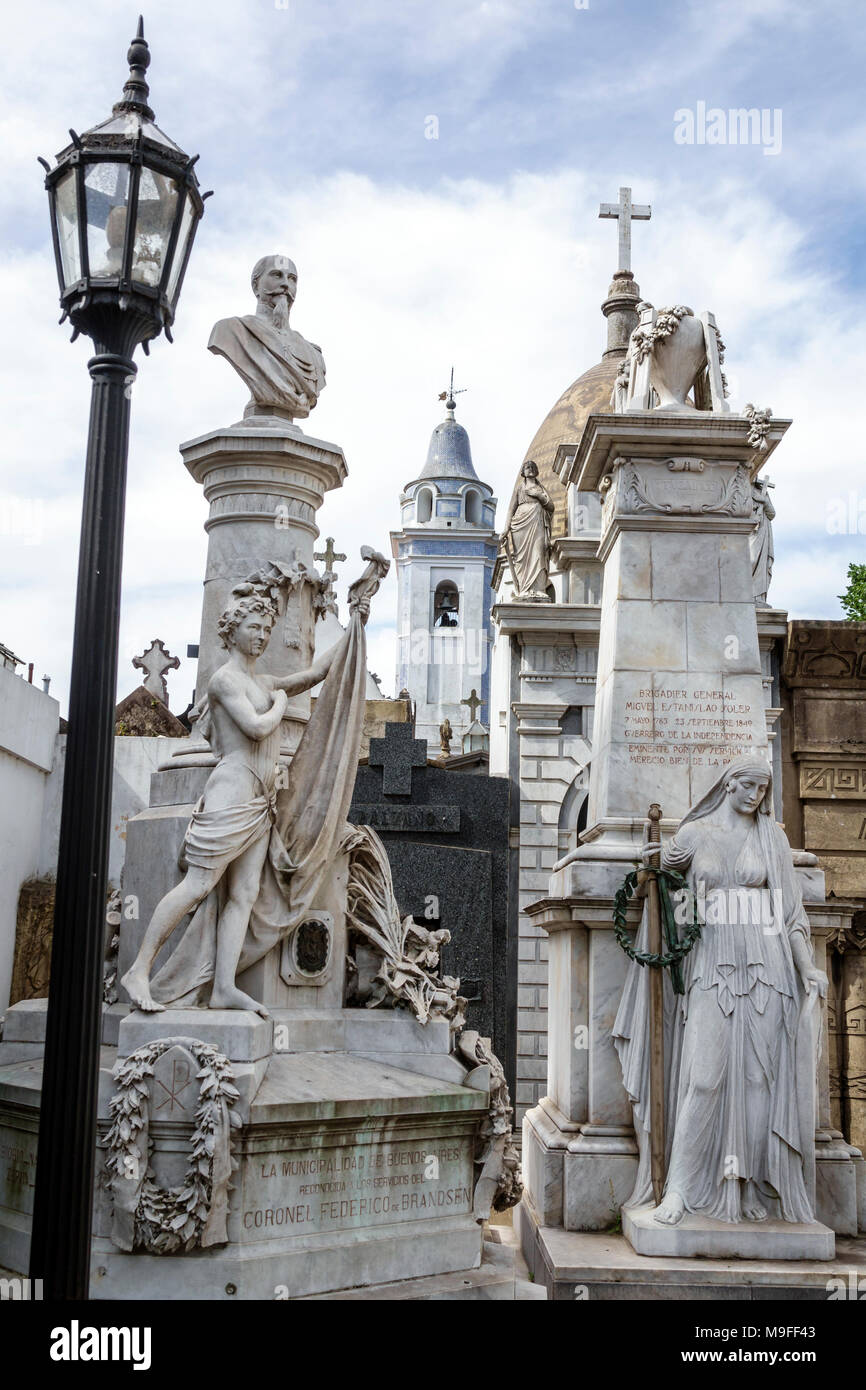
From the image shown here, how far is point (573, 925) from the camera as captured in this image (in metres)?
7.71

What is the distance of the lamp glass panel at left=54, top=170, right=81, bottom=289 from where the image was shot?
14.0 ft

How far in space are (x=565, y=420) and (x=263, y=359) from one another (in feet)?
60.3

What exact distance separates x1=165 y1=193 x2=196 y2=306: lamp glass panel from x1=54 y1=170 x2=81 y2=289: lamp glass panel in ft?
1.03

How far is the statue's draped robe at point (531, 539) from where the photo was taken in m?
16.9

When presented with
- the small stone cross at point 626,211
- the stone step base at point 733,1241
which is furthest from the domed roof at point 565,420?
the stone step base at point 733,1241

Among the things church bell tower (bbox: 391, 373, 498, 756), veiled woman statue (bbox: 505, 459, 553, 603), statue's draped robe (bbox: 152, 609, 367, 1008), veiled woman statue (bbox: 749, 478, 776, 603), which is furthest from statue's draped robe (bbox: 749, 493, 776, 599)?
church bell tower (bbox: 391, 373, 498, 756)

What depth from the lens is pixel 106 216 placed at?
14.0 ft

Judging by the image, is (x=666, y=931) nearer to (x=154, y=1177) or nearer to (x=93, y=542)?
(x=154, y=1177)

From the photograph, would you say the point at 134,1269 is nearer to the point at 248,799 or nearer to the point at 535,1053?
the point at 248,799

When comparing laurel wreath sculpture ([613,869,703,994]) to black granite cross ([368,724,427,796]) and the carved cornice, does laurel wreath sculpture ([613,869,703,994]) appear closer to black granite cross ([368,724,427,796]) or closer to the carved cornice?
black granite cross ([368,724,427,796])

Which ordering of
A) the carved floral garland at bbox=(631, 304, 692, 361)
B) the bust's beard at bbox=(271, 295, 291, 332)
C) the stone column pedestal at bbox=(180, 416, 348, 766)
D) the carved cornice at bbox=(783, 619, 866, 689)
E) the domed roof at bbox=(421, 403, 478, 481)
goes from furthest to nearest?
the domed roof at bbox=(421, 403, 478, 481)
the carved cornice at bbox=(783, 619, 866, 689)
the carved floral garland at bbox=(631, 304, 692, 361)
the bust's beard at bbox=(271, 295, 291, 332)
the stone column pedestal at bbox=(180, 416, 348, 766)

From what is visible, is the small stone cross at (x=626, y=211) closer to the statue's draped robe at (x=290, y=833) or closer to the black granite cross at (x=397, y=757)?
the black granite cross at (x=397, y=757)

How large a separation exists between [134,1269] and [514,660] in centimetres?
1155
